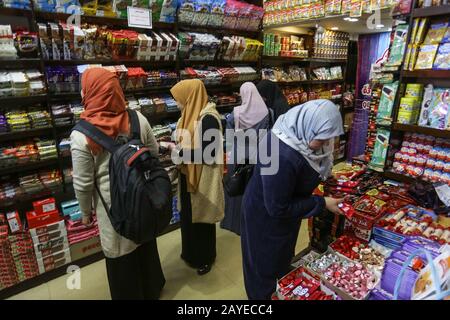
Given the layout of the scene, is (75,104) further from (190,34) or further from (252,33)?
(252,33)

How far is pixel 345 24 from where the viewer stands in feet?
13.5

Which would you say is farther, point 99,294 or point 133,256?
point 99,294

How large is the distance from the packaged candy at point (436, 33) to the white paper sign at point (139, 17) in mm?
2301

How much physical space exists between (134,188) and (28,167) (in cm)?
155

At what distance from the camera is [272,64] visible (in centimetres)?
456

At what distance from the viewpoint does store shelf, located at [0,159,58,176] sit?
7.46ft

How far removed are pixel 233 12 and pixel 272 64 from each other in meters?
1.51

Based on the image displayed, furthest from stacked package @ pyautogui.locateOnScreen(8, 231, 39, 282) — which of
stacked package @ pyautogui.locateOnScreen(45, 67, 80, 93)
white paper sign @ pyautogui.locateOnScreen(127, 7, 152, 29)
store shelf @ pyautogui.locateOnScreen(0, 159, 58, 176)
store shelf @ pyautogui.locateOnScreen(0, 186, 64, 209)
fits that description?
white paper sign @ pyautogui.locateOnScreen(127, 7, 152, 29)

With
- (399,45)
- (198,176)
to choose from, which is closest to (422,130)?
(399,45)

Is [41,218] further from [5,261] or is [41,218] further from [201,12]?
[201,12]

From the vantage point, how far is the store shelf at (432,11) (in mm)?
1754

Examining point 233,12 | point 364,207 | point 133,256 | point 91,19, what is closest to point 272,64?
point 233,12

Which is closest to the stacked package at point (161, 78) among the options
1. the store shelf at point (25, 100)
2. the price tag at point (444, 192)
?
the store shelf at point (25, 100)

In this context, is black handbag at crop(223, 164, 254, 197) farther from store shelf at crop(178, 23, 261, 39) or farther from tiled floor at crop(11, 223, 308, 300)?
store shelf at crop(178, 23, 261, 39)
